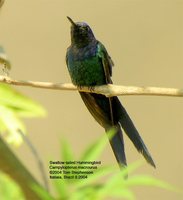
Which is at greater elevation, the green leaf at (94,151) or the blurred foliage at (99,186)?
the green leaf at (94,151)

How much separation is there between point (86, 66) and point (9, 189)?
3.94ft

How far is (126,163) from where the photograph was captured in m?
1.27

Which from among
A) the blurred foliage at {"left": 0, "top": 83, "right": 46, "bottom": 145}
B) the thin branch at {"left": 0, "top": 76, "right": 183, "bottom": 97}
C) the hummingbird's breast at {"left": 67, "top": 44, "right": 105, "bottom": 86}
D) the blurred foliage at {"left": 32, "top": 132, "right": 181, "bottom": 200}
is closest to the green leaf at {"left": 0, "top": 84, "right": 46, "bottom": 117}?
the blurred foliage at {"left": 0, "top": 83, "right": 46, "bottom": 145}

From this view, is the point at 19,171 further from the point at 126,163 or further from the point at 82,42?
the point at 82,42

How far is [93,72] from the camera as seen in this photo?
152 centimetres

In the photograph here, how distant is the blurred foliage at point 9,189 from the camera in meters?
0.35

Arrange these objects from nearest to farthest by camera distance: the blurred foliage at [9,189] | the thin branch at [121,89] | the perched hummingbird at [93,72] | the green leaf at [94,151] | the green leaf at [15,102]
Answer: the blurred foliage at [9,189]
the green leaf at [94,151]
the green leaf at [15,102]
the thin branch at [121,89]
the perched hummingbird at [93,72]

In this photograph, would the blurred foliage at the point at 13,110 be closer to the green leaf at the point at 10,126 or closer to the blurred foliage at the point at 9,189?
the green leaf at the point at 10,126

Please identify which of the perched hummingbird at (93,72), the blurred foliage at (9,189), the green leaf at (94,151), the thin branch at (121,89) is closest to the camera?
the blurred foliage at (9,189)

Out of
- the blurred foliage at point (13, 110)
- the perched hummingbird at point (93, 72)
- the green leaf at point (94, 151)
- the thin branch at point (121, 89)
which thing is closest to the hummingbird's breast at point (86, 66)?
the perched hummingbird at point (93, 72)

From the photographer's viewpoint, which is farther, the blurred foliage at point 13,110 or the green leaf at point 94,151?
the blurred foliage at point 13,110

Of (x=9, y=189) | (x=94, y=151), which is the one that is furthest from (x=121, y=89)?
(x=9, y=189)

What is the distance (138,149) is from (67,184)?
2.89ft

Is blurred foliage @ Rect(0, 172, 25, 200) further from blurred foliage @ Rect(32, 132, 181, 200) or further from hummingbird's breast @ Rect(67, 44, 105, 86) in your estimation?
hummingbird's breast @ Rect(67, 44, 105, 86)
